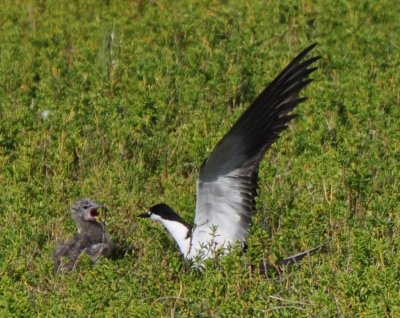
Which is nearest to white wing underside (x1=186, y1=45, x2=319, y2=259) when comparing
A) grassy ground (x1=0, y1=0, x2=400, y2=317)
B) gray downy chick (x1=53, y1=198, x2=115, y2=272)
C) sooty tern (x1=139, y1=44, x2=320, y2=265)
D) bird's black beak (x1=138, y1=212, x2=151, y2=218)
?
sooty tern (x1=139, y1=44, x2=320, y2=265)

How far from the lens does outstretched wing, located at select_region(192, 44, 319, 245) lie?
7.94 m

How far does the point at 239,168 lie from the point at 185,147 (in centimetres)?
207

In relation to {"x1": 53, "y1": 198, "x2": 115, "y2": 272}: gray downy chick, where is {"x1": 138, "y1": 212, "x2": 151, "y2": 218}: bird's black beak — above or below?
above

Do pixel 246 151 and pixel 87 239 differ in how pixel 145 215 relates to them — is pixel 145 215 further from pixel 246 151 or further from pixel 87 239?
pixel 246 151

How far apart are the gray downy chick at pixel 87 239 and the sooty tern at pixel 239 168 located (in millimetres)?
609

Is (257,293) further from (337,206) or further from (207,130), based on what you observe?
(207,130)

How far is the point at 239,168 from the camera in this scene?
8078 mm

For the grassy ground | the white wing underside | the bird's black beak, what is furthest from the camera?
the bird's black beak

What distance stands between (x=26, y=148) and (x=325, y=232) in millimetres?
2373

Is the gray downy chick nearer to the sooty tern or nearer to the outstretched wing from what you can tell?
the sooty tern

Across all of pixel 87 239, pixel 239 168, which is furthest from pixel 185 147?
pixel 239 168

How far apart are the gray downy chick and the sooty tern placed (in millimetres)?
609

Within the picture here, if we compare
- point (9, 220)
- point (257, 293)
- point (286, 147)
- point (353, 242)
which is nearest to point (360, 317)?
point (257, 293)

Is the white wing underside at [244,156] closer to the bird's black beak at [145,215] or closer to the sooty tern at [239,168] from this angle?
the sooty tern at [239,168]
